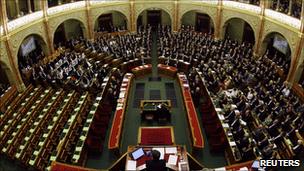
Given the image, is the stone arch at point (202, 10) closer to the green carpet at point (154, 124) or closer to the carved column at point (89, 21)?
the green carpet at point (154, 124)

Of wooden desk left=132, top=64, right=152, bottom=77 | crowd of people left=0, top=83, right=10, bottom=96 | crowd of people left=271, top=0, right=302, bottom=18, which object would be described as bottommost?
crowd of people left=0, top=83, right=10, bottom=96

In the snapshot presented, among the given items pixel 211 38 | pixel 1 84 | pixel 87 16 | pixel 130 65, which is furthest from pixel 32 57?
pixel 211 38

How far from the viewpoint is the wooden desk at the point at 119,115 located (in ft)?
45.4

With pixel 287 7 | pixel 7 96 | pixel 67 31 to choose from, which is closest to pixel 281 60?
pixel 287 7

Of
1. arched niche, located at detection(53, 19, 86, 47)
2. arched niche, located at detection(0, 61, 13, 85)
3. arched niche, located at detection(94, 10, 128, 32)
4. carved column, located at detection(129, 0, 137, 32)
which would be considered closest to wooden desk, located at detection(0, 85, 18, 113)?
arched niche, located at detection(0, 61, 13, 85)

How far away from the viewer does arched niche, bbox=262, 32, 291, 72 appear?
2102 centimetres

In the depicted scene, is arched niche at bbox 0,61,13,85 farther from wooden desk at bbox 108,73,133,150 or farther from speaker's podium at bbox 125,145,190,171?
speaker's podium at bbox 125,145,190,171

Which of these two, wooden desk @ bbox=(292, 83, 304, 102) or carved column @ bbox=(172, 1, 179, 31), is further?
carved column @ bbox=(172, 1, 179, 31)

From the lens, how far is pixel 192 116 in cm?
1529

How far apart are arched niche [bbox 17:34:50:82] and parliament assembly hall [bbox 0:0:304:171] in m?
0.08

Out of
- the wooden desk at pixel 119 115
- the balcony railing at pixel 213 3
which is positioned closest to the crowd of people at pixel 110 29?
the balcony railing at pixel 213 3

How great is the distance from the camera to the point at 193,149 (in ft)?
44.9

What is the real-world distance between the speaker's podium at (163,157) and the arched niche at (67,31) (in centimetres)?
1500

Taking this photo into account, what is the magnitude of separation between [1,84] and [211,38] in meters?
15.1
